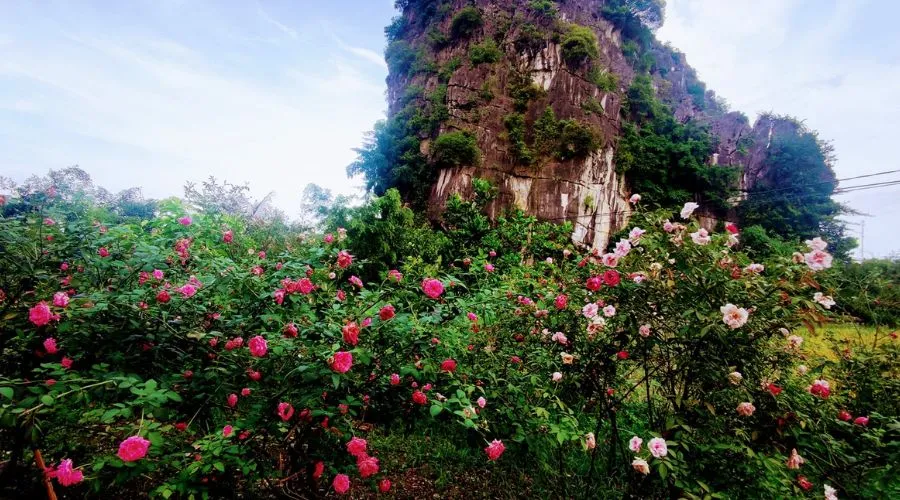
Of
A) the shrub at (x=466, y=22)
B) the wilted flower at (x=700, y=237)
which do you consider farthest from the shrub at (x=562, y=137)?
the wilted flower at (x=700, y=237)

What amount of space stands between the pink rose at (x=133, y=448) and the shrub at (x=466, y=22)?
1835cm

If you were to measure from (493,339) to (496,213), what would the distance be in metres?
11.3

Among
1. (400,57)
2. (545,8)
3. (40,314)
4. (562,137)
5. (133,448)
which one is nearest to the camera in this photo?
(133,448)

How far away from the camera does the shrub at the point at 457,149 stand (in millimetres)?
13891

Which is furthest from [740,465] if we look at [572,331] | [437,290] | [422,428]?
[422,428]

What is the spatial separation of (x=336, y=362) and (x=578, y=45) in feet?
56.1

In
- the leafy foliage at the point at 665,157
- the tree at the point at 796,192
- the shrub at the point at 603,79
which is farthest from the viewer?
the tree at the point at 796,192

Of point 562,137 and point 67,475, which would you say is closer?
point 67,475

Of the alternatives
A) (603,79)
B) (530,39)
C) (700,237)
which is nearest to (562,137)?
(603,79)

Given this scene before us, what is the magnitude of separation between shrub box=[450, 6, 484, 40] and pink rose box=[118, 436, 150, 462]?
1835 centimetres

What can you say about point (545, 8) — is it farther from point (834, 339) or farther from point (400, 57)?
point (834, 339)

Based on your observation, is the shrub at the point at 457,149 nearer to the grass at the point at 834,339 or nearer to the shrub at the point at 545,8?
the shrub at the point at 545,8

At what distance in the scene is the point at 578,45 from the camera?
14867mm

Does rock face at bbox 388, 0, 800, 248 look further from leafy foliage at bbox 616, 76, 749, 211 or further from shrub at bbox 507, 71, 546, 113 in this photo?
leafy foliage at bbox 616, 76, 749, 211
